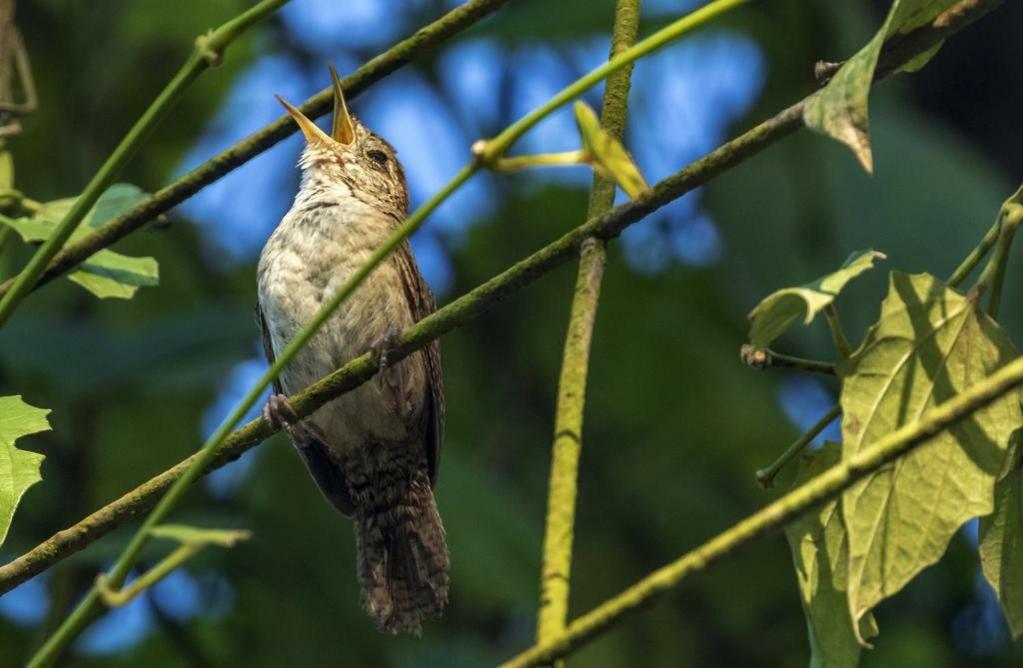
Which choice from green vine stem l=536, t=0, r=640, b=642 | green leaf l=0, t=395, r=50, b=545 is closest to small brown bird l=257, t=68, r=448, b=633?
green leaf l=0, t=395, r=50, b=545

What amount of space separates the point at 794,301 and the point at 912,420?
211 millimetres

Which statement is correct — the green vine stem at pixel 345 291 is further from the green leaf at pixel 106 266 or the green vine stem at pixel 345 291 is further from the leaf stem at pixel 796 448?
the green leaf at pixel 106 266

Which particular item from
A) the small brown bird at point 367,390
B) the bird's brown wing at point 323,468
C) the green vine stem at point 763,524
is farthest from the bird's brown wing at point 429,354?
the green vine stem at point 763,524

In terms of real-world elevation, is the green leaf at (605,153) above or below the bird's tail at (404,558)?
below

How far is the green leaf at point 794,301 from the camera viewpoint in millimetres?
1697

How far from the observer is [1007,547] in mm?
1899

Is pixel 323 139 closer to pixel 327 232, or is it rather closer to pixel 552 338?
pixel 327 232

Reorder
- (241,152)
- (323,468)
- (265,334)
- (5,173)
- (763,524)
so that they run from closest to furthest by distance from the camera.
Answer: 1. (763,524)
2. (241,152)
3. (5,173)
4. (265,334)
5. (323,468)

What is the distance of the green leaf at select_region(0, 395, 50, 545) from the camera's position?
6.88 ft

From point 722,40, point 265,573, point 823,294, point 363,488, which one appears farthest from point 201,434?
point 823,294

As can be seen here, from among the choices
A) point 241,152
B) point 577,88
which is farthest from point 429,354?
point 577,88

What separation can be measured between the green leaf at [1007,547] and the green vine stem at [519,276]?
0.55 meters

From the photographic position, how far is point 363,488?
437 cm

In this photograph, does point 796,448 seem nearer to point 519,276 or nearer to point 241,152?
point 519,276
